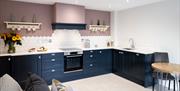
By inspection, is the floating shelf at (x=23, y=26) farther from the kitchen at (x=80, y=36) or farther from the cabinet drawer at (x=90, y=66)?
the cabinet drawer at (x=90, y=66)

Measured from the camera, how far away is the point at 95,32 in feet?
18.0

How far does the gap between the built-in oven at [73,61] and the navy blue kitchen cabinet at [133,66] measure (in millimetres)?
1241

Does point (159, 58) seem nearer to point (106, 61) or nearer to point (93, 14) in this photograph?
point (106, 61)

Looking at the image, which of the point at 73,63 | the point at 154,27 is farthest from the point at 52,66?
the point at 154,27

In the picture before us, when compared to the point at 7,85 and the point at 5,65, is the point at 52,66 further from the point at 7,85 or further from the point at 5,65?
the point at 7,85

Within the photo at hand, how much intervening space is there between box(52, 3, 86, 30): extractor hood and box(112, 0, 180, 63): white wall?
1.62m

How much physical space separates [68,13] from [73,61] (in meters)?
A: 1.43

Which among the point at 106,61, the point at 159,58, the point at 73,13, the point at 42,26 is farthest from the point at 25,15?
the point at 159,58

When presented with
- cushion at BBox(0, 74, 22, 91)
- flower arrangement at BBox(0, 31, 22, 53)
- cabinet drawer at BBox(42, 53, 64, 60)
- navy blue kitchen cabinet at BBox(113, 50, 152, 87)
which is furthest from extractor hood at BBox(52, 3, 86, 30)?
cushion at BBox(0, 74, 22, 91)

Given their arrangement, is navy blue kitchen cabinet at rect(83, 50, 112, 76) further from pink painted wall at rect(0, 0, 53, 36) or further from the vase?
the vase

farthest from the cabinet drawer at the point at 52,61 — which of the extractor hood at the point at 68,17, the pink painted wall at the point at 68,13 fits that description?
the pink painted wall at the point at 68,13

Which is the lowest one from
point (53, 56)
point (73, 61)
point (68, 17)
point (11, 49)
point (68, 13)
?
point (73, 61)

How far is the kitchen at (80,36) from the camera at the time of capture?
379 cm

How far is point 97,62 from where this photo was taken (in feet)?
16.1
